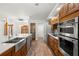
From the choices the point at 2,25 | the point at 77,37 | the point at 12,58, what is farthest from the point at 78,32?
the point at 2,25

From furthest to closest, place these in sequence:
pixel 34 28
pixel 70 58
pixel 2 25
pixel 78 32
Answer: pixel 34 28
pixel 2 25
pixel 78 32
pixel 70 58

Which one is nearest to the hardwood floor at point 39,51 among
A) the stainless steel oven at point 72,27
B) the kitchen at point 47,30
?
the kitchen at point 47,30

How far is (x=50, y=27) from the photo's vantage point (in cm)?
750

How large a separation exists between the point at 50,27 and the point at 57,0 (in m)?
6.43

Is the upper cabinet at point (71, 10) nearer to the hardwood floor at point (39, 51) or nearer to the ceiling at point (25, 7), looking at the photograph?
the ceiling at point (25, 7)

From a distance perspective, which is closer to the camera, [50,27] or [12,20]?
[50,27]

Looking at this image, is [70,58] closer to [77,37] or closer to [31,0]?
[31,0]

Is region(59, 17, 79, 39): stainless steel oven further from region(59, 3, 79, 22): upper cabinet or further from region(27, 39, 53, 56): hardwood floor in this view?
region(27, 39, 53, 56): hardwood floor

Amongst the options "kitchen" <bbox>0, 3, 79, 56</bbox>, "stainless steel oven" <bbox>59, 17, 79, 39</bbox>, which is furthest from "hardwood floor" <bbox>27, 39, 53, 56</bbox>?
"stainless steel oven" <bbox>59, 17, 79, 39</bbox>

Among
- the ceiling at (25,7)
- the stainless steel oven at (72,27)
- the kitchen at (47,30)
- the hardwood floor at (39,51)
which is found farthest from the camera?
the hardwood floor at (39,51)

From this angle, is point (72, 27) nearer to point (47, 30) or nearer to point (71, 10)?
point (71, 10)

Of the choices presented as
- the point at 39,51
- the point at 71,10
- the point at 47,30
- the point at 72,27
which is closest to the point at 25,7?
the point at 39,51

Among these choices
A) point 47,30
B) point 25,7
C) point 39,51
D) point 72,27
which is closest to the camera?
point 72,27

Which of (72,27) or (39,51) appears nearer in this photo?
(72,27)
